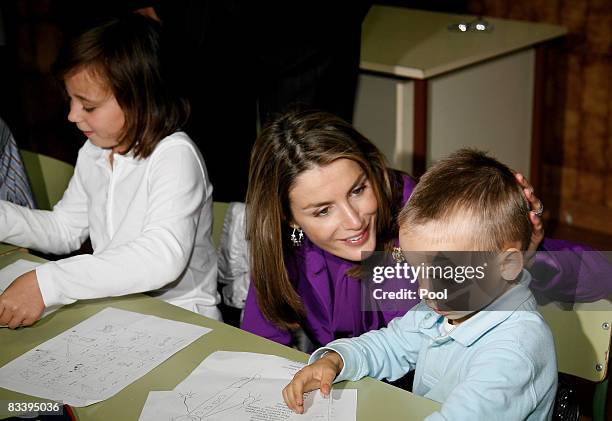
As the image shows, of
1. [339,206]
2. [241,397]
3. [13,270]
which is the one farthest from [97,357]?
[339,206]

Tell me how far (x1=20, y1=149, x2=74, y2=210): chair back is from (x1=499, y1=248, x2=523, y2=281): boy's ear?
1334 millimetres

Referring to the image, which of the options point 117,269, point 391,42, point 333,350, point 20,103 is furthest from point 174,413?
point 20,103

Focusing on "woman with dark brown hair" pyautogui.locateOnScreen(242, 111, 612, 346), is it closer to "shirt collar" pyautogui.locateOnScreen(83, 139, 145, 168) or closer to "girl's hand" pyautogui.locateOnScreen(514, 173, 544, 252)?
"girl's hand" pyautogui.locateOnScreen(514, 173, 544, 252)

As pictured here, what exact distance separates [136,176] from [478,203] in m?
0.85

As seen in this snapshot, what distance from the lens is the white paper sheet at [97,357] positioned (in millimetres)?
1285

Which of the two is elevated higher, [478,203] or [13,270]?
[478,203]

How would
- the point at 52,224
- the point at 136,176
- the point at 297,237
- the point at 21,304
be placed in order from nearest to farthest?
1. the point at 21,304
2. the point at 297,237
3. the point at 136,176
4. the point at 52,224

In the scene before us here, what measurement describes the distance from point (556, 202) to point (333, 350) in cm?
244

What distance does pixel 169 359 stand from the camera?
4.42 ft

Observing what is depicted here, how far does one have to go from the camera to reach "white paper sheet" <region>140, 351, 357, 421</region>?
1183mm

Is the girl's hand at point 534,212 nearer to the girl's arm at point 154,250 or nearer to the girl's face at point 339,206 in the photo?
the girl's face at point 339,206

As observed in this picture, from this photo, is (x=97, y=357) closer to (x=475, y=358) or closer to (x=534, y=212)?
(x=475, y=358)

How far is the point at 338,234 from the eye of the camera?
5.29ft

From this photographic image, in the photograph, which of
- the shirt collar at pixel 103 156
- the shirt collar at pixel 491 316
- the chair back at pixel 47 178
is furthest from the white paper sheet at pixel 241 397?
the chair back at pixel 47 178
